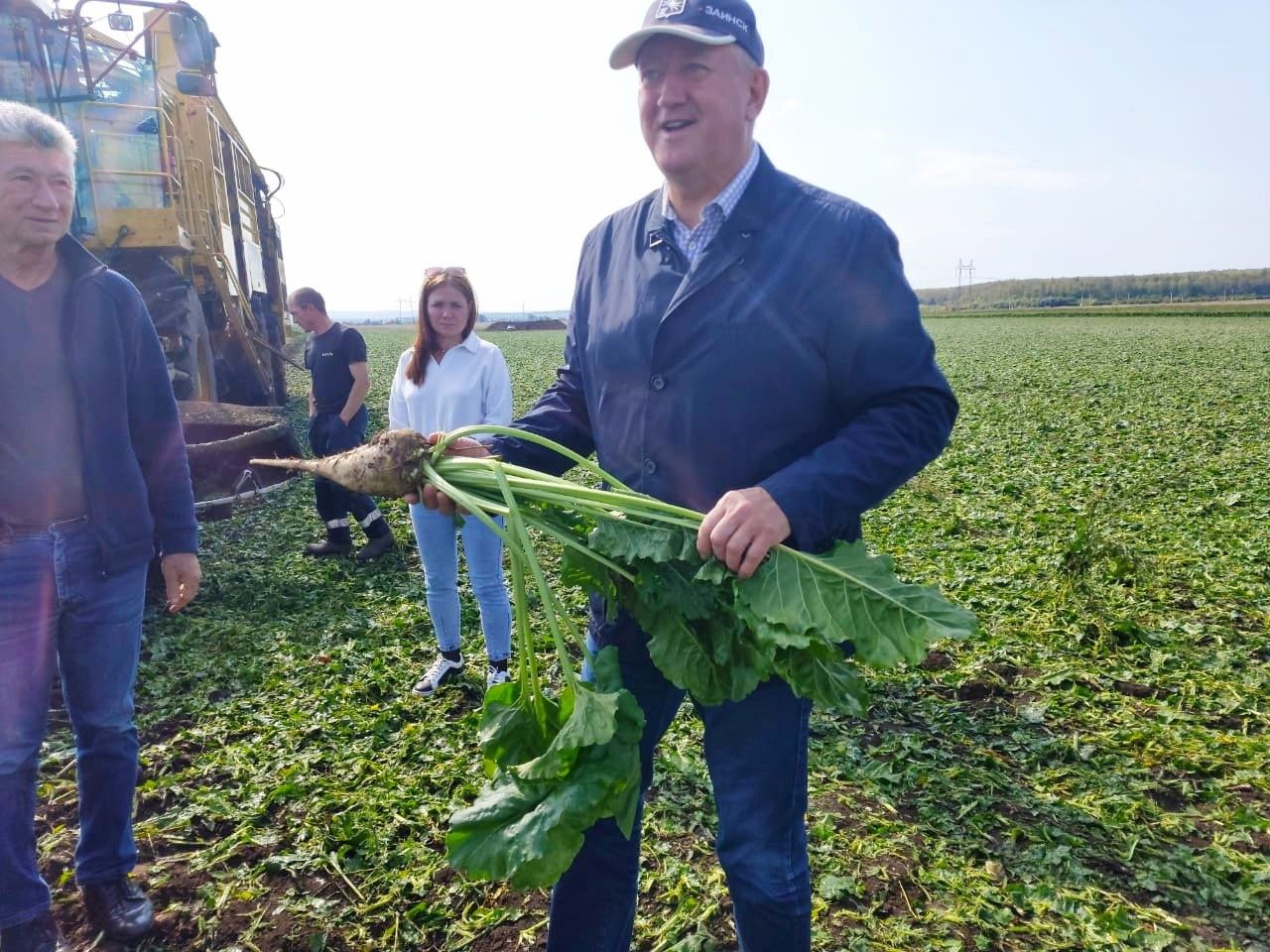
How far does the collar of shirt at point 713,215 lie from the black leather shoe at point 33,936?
285cm

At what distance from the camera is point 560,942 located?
2.33m

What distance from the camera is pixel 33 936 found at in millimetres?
2596

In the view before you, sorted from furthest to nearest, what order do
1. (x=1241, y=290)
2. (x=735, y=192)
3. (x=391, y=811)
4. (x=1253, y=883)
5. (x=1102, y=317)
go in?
1. (x=1241, y=290)
2. (x=1102, y=317)
3. (x=391, y=811)
4. (x=1253, y=883)
5. (x=735, y=192)

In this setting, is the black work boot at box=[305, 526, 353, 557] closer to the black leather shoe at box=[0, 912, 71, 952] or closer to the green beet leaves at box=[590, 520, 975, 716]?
the black leather shoe at box=[0, 912, 71, 952]

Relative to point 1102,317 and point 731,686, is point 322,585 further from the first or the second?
point 1102,317

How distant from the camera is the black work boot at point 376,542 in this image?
7074 millimetres

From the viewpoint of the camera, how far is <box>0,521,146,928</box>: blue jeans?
2.55 metres

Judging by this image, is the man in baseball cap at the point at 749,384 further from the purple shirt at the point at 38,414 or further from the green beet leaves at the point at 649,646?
the purple shirt at the point at 38,414

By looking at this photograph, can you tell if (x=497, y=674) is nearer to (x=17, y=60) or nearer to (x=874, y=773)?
(x=874, y=773)

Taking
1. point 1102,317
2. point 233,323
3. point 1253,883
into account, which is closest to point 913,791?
point 1253,883

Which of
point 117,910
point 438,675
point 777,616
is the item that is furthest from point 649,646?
point 438,675

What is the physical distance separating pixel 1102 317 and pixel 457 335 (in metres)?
66.4

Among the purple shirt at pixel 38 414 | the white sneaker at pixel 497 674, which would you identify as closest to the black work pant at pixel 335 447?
the white sneaker at pixel 497 674

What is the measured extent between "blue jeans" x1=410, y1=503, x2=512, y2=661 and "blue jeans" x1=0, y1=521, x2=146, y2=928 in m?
1.73
